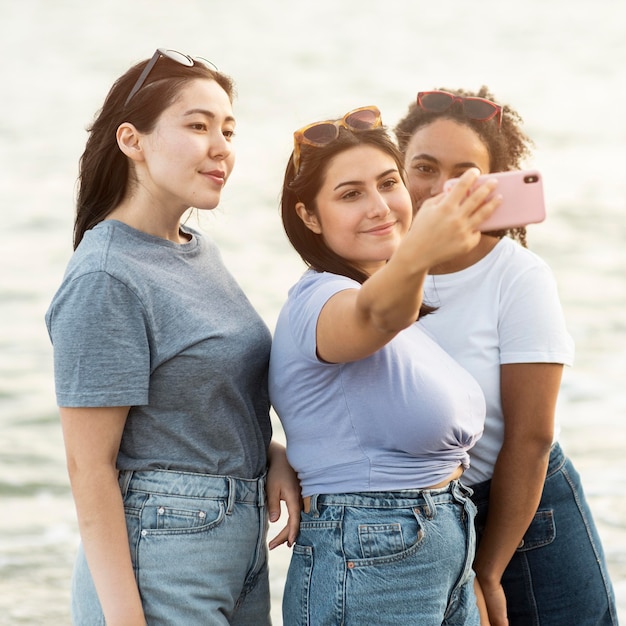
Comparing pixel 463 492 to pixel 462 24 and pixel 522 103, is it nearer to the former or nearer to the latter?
pixel 522 103

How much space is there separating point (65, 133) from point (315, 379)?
1157 centimetres

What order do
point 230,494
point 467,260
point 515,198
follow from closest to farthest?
point 515,198 → point 230,494 → point 467,260

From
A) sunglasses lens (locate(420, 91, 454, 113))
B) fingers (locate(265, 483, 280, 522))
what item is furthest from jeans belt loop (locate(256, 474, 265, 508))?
sunglasses lens (locate(420, 91, 454, 113))

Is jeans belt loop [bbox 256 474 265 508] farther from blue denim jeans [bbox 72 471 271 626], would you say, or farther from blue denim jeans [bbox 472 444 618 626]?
blue denim jeans [bbox 472 444 618 626]

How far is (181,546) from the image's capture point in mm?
2381

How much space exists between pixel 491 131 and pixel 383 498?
115 cm

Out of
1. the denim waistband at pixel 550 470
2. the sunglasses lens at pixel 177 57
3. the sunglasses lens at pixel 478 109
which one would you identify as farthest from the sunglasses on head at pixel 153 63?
the denim waistband at pixel 550 470

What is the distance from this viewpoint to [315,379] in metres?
2.35

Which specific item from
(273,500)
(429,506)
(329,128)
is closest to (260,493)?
(273,500)

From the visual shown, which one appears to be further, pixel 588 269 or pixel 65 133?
pixel 65 133

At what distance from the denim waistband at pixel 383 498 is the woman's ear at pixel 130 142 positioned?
3.01 ft

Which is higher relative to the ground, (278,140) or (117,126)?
(278,140)

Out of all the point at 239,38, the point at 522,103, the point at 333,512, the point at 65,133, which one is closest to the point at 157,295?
the point at 333,512

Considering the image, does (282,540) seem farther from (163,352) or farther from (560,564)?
(560,564)
